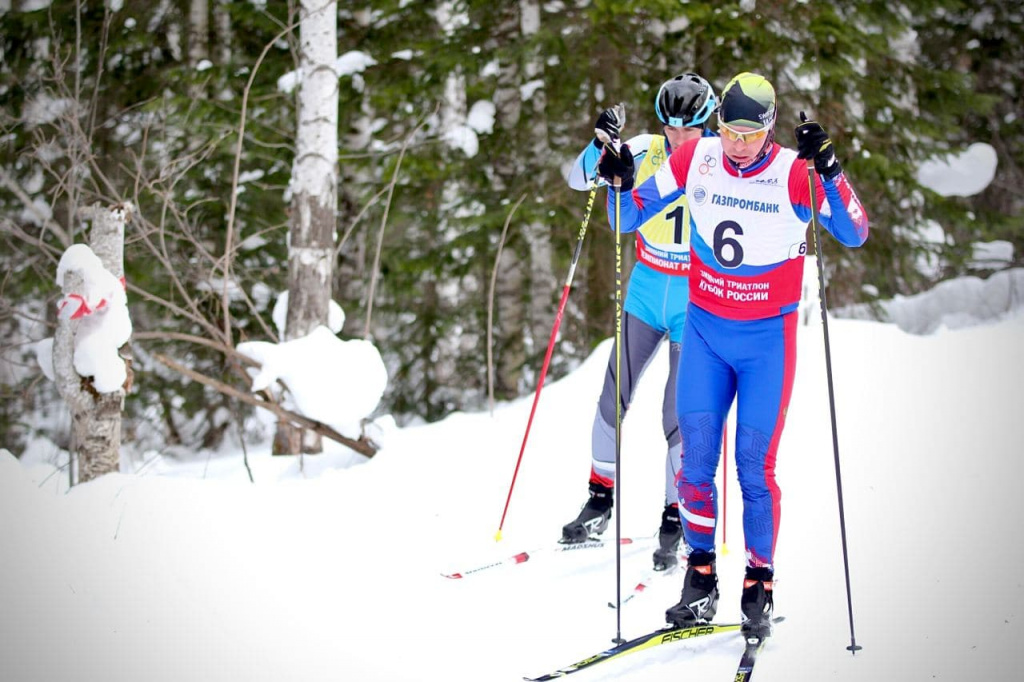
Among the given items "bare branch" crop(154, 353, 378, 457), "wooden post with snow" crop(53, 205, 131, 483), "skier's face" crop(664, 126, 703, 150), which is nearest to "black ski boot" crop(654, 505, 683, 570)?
"skier's face" crop(664, 126, 703, 150)

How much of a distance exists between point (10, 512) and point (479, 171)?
238 inches

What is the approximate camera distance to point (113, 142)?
33.0 ft

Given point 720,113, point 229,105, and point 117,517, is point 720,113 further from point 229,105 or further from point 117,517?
point 229,105

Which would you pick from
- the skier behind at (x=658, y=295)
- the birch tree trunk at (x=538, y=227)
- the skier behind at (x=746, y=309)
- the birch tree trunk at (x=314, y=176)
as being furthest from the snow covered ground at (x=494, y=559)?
the birch tree trunk at (x=538, y=227)

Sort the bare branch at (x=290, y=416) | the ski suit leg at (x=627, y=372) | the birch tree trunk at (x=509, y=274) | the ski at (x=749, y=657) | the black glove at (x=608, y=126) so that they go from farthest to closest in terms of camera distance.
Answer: the birch tree trunk at (x=509, y=274), the bare branch at (x=290, y=416), the ski suit leg at (x=627, y=372), the black glove at (x=608, y=126), the ski at (x=749, y=657)

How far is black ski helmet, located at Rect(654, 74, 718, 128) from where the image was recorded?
378 cm

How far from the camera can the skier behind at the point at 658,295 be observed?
3.80 m

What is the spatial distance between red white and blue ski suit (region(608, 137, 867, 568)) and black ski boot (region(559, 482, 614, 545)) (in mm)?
946

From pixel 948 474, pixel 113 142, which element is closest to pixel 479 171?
pixel 113 142

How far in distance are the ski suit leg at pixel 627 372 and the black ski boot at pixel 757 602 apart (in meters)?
1.10

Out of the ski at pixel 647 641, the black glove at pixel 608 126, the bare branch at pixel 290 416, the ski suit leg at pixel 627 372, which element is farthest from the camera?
the bare branch at pixel 290 416

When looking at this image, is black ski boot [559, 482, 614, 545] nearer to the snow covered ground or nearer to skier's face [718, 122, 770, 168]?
the snow covered ground

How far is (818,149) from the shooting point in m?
2.98

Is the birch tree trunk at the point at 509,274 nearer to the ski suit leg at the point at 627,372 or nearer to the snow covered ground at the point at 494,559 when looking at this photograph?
the snow covered ground at the point at 494,559
